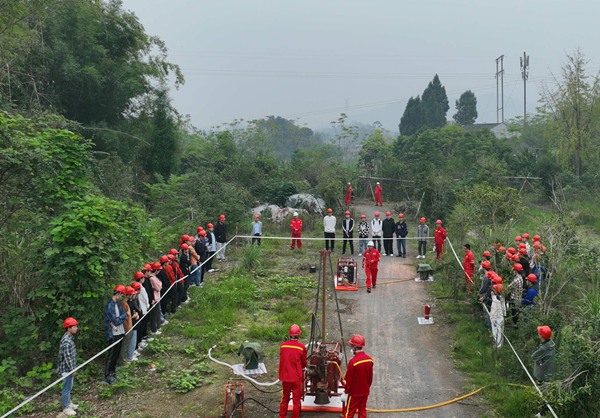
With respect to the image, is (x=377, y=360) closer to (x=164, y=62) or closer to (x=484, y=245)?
(x=484, y=245)

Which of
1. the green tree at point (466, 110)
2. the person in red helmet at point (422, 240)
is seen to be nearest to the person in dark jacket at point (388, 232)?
the person in red helmet at point (422, 240)

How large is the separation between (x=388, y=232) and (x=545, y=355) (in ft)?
34.5

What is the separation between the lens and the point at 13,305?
419 inches

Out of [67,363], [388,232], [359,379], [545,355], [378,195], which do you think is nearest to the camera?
[359,379]

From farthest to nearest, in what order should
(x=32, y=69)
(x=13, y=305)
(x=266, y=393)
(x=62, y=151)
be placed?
(x=32, y=69) < (x=62, y=151) < (x=13, y=305) < (x=266, y=393)

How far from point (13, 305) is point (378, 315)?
27.7 ft

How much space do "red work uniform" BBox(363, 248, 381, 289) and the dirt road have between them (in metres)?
0.39

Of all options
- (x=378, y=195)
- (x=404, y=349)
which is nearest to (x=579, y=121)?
(x=378, y=195)

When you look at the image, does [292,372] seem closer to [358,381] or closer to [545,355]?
[358,381]

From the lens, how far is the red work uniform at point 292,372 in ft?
26.8

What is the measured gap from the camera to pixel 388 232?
63.0ft

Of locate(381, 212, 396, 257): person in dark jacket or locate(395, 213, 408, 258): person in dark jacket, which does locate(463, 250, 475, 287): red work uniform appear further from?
locate(381, 212, 396, 257): person in dark jacket

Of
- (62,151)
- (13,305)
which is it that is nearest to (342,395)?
(13,305)

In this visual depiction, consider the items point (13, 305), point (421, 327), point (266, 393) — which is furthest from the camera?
point (421, 327)
